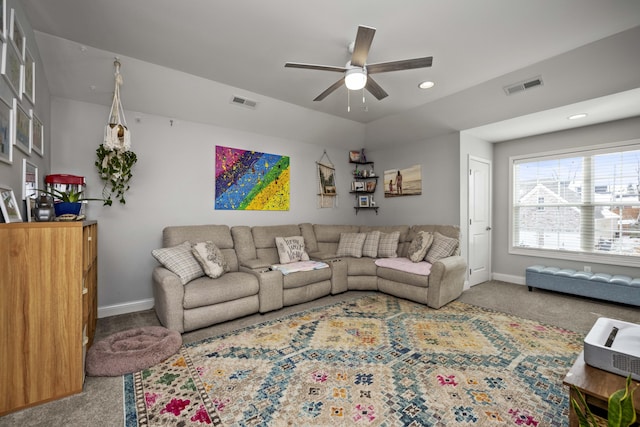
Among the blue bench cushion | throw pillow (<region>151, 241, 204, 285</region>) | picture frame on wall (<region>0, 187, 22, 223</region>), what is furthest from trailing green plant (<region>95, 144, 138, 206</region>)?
the blue bench cushion

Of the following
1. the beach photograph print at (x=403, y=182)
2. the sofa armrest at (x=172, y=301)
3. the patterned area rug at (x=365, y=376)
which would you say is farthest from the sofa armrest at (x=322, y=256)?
the sofa armrest at (x=172, y=301)

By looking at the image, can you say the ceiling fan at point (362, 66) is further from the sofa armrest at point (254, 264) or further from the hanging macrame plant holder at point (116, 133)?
the sofa armrest at point (254, 264)

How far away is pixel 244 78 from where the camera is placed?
3326 mm

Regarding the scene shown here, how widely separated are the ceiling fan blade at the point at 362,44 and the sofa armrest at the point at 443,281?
242cm

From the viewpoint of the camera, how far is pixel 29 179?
2.23m

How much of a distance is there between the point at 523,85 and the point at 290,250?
3.43 m

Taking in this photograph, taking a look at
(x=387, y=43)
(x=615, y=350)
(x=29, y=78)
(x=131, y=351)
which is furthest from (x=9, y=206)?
(x=615, y=350)

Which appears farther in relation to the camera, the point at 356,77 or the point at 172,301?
the point at 172,301

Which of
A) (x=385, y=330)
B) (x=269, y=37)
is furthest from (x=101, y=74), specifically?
(x=385, y=330)

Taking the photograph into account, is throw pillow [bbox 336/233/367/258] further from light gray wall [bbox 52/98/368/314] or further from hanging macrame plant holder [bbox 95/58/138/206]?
hanging macrame plant holder [bbox 95/58/138/206]

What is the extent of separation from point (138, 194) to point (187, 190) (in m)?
0.56

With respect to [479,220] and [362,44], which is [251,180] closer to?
[362,44]

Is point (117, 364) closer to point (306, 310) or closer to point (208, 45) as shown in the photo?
point (306, 310)

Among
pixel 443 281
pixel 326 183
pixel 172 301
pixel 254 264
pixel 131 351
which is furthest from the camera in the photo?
pixel 326 183
